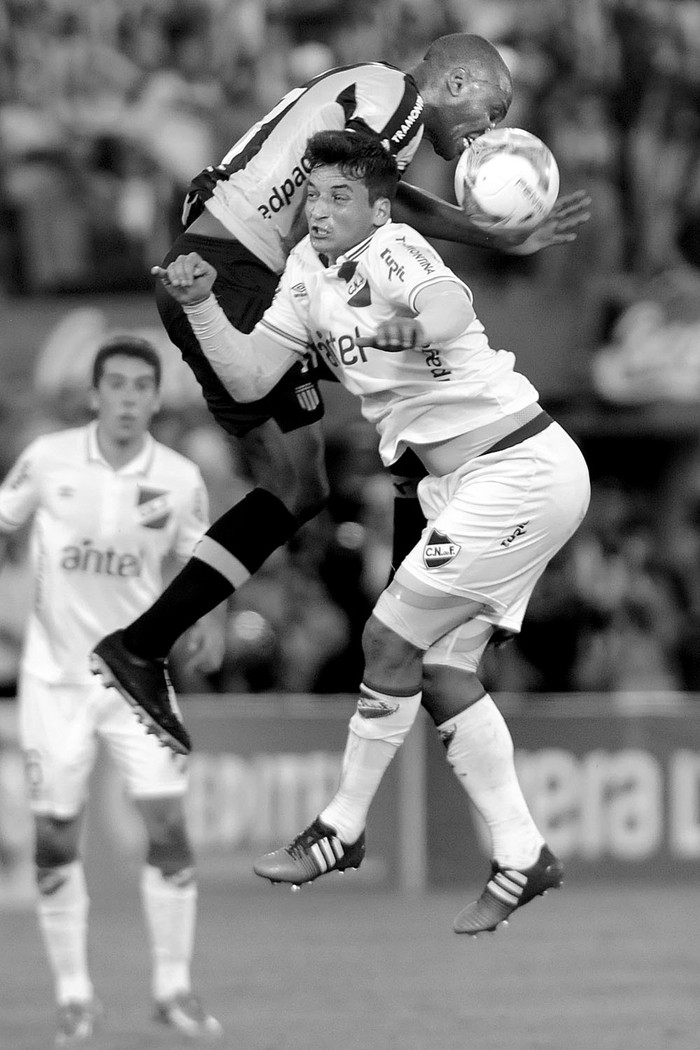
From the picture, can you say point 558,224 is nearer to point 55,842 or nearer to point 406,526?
point 406,526

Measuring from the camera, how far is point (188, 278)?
5.44 metres

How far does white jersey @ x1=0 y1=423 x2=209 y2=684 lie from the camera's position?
27.8ft

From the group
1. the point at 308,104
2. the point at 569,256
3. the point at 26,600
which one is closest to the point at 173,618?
the point at 308,104

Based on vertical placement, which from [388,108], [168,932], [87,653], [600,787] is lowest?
[168,932]

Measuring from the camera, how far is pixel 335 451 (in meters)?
13.2

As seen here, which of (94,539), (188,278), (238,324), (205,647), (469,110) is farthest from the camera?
(94,539)

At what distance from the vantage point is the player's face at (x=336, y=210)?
5.48 meters

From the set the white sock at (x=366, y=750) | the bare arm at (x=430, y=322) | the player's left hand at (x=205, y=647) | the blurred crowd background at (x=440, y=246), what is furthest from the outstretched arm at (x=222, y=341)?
the blurred crowd background at (x=440, y=246)

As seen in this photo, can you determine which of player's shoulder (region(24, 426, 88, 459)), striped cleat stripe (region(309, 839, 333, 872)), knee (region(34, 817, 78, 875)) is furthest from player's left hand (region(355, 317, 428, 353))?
knee (region(34, 817, 78, 875))

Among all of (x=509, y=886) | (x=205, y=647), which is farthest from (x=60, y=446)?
(x=509, y=886)

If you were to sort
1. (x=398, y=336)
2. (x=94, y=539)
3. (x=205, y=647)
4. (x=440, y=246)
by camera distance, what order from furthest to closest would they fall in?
(x=440, y=246) < (x=94, y=539) < (x=205, y=647) < (x=398, y=336)

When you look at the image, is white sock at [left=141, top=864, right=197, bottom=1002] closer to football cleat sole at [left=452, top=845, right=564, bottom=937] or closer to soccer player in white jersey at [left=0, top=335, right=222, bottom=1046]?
soccer player in white jersey at [left=0, top=335, right=222, bottom=1046]

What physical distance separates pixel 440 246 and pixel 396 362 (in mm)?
7527

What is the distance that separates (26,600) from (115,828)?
62.8 inches
